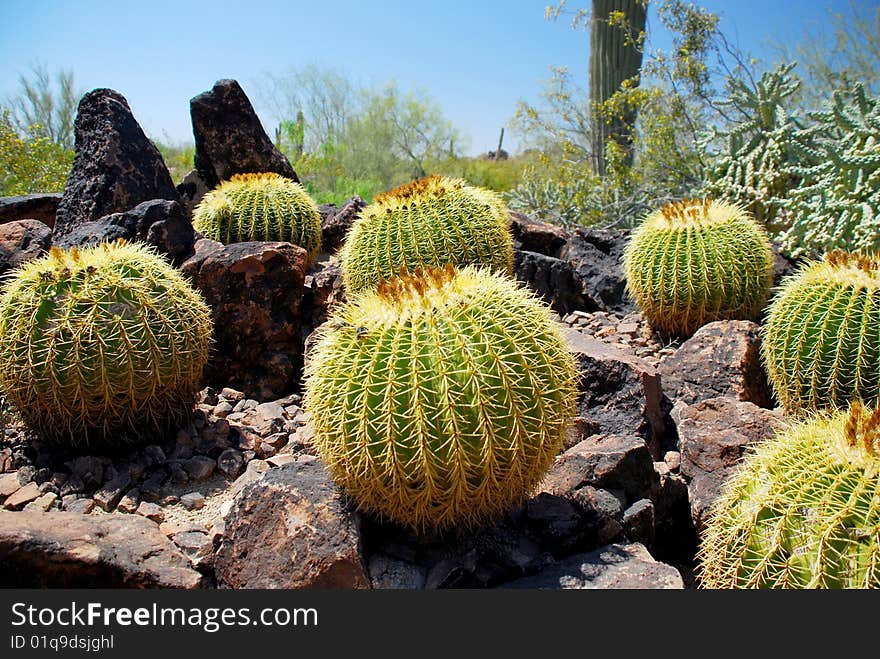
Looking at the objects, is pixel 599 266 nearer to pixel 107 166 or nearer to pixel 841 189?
pixel 841 189

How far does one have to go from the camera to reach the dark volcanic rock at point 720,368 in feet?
13.7

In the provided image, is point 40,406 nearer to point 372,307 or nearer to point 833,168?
point 372,307

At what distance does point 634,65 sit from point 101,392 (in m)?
9.28

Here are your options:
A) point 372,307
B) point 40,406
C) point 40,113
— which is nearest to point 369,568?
point 372,307

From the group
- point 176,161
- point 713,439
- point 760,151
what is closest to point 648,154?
point 760,151

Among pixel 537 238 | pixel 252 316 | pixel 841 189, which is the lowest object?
pixel 252 316

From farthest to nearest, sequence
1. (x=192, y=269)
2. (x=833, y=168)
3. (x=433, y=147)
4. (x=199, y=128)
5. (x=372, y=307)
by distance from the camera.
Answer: (x=433, y=147), (x=199, y=128), (x=833, y=168), (x=192, y=269), (x=372, y=307)

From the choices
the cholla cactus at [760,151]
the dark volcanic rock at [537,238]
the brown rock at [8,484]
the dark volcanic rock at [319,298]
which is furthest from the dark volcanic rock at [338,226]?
the brown rock at [8,484]

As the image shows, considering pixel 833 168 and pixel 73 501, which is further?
pixel 833 168

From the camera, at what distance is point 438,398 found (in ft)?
7.69

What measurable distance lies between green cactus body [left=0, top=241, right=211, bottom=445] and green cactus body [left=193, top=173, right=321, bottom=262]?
266 cm

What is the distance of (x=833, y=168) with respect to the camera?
5.94 metres

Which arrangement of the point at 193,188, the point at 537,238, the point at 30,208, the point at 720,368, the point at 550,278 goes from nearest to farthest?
the point at 720,368 < the point at 550,278 < the point at 537,238 < the point at 30,208 < the point at 193,188

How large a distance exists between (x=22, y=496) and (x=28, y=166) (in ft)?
28.9
